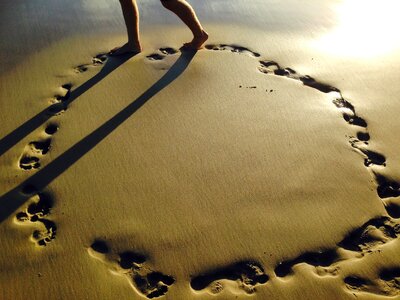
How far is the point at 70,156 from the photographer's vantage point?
2.33 metres

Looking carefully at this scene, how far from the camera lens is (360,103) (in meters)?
2.68

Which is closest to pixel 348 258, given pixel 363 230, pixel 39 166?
pixel 363 230

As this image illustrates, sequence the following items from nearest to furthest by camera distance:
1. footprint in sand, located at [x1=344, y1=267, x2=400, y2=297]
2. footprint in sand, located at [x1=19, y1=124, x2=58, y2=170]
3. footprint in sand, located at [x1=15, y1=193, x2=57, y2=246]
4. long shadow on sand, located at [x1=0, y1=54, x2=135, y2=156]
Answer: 1. footprint in sand, located at [x1=344, y1=267, x2=400, y2=297]
2. footprint in sand, located at [x1=15, y1=193, x2=57, y2=246]
3. footprint in sand, located at [x1=19, y1=124, x2=58, y2=170]
4. long shadow on sand, located at [x1=0, y1=54, x2=135, y2=156]

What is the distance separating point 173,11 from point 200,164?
1365 mm

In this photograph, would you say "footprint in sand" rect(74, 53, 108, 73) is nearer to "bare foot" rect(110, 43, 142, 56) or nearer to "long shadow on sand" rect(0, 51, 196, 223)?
"bare foot" rect(110, 43, 142, 56)

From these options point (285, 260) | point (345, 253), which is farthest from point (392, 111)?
point (285, 260)

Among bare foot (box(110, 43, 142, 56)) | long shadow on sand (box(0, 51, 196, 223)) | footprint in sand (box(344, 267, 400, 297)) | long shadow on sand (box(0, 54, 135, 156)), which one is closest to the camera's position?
footprint in sand (box(344, 267, 400, 297))

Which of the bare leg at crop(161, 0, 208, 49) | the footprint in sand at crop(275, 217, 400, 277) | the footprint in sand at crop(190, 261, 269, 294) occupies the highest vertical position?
the bare leg at crop(161, 0, 208, 49)

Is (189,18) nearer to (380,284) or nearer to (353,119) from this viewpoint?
(353,119)

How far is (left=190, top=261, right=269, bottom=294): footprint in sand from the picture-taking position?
1770mm

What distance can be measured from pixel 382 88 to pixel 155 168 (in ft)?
5.76

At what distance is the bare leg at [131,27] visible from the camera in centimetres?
296

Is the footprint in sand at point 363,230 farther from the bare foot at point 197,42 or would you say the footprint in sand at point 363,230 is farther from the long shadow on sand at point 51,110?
the long shadow on sand at point 51,110

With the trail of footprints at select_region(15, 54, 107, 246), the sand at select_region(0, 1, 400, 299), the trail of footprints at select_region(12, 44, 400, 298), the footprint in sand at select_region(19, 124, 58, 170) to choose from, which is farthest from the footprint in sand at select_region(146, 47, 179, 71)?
the trail of footprints at select_region(12, 44, 400, 298)
